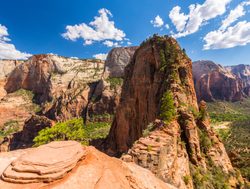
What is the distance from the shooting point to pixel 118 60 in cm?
13250

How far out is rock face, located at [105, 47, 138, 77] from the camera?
128000mm

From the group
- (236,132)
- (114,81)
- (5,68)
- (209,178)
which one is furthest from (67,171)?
(5,68)

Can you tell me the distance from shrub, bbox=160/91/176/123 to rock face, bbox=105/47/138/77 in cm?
9608

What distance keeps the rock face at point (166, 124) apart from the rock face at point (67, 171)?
16.8ft

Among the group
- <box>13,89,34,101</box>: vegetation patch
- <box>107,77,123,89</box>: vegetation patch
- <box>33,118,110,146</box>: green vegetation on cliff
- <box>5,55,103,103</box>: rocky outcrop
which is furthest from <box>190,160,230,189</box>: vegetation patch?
<box>13,89,34,101</box>: vegetation patch

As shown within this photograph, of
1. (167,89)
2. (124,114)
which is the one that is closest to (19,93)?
(124,114)

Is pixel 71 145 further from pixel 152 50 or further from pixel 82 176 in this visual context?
pixel 152 50

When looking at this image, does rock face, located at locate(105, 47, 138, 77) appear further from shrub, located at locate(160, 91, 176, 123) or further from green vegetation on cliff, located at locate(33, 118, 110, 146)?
shrub, located at locate(160, 91, 176, 123)

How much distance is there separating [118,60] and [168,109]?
355 feet

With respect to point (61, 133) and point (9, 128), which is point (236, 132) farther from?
point (9, 128)

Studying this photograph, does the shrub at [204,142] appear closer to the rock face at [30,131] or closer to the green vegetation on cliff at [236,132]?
the green vegetation on cliff at [236,132]

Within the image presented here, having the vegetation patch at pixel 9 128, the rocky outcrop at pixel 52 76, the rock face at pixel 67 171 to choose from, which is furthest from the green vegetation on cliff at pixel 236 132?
the vegetation patch at pixel 9 128

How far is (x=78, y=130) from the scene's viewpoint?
4128 cm

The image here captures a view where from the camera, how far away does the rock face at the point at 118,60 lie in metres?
128
